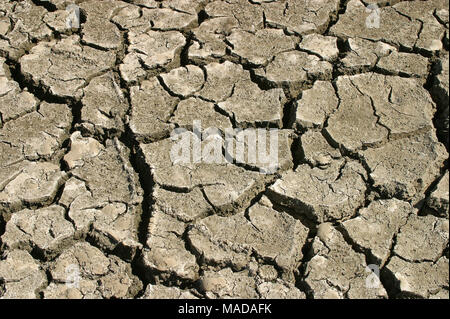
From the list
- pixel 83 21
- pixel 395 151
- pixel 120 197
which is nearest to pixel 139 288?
pixel 120 197

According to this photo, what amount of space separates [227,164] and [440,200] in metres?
0.87

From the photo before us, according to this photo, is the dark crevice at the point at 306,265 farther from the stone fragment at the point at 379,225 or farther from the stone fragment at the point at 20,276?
the stone fragment at the point at 20,276

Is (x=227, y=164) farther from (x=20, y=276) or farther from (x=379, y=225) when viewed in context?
(x=20, y=276)

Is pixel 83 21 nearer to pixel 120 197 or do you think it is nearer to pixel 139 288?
pixel 120 197

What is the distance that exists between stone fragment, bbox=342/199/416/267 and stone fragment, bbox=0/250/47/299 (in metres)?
1.17

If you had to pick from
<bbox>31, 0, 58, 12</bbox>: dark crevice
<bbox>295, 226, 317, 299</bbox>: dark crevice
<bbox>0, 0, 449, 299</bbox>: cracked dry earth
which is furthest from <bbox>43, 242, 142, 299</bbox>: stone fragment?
<bbox>31, 0, 58, 12</bbox>: dark crevice

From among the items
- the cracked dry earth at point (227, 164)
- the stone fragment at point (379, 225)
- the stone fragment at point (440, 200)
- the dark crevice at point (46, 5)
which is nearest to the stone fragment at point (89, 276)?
the cracked dry earth at point (227, 164)

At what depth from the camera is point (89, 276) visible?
249 centimetres

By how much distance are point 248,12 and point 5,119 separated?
1.35 meters

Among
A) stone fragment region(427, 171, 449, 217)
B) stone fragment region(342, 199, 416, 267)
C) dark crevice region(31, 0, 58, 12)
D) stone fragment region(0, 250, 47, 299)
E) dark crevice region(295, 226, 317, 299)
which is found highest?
dark crevice region(31, 0, 58, 12)

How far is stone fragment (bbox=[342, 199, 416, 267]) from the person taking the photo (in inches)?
101

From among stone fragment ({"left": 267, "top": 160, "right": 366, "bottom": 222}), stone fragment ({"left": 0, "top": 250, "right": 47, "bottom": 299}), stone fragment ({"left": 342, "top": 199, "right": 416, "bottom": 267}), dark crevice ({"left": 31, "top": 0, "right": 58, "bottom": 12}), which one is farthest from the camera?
dark crevice ({"left": 31, "top": 0, "right": 58, "bottom": 12})

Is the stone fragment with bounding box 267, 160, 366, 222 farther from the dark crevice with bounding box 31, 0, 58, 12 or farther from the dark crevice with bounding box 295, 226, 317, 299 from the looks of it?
the dark crevice with bounding box 31, 0, 58, 12

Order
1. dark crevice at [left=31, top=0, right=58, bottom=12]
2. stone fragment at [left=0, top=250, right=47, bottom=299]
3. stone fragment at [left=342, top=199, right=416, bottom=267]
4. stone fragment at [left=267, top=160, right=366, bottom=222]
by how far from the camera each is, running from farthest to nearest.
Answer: dark crevice at [left=31, top=0, right=58, bottom=12]
stone fragment at [left=267, top=160, right=366, bottom=222]
stone fragment at [left=342, top=199, right=416, bottom=267]
stone fragment at [left=0, top=250, right=47, bottom=299]
